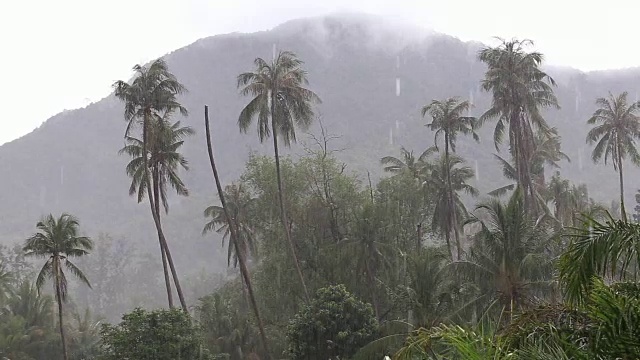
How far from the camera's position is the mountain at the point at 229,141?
125875 millimetres

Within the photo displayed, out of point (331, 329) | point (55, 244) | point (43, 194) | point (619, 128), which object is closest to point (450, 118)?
point (619, 128)

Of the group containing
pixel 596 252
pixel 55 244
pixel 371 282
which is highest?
pixel 596 252

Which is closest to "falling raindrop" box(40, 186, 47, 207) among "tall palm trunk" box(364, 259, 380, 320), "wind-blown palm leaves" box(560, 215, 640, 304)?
"tall palm trunk" box(364, 259, 380, 320)

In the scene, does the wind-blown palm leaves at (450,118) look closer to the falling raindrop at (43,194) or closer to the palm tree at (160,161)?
the palm tree at (160,161)

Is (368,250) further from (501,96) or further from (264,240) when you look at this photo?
(501,96)

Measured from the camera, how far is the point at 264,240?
120 feet

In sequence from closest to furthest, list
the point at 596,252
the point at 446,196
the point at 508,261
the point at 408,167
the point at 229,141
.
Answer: the point at 596,252 < the point at 508,261 < the point at 446,196 < the point at 408,167 < the point at 229,141

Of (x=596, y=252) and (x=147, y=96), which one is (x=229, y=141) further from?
(x=596, y=252)

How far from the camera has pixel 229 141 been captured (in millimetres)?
160375

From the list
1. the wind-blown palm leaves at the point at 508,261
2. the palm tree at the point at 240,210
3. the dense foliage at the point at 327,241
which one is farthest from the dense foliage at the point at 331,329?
the palm tree at the point at 240,210

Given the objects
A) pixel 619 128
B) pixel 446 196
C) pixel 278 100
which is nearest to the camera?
pixel 278 100

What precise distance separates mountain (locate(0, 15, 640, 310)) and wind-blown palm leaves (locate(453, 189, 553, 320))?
289 feet

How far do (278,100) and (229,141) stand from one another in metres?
133

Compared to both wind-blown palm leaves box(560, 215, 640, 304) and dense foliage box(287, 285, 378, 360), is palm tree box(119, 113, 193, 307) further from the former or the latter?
wind-blown palm leaves box(560, 215, 640, 304)
